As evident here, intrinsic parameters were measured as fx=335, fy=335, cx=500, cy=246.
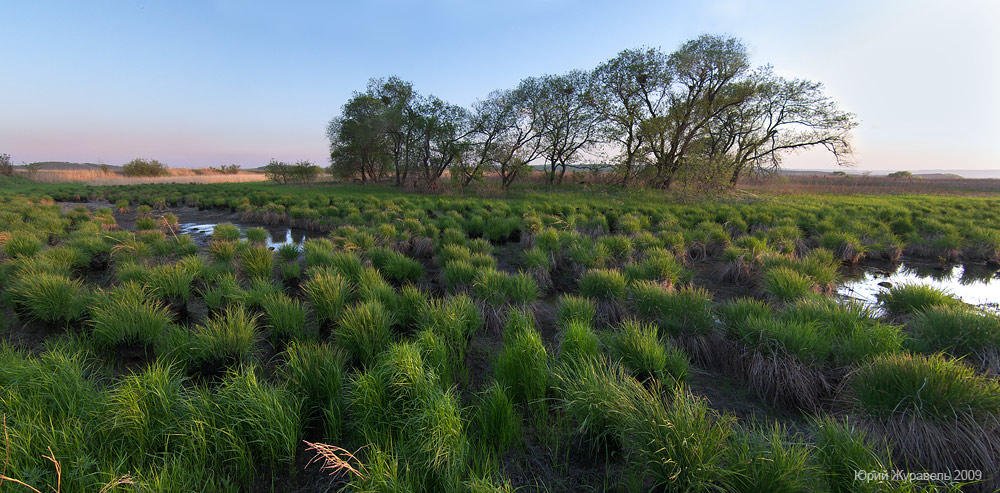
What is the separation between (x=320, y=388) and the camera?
264cm

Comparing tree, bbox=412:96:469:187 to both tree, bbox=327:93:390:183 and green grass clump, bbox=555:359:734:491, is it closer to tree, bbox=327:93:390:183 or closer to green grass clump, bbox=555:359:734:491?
tree, bbox=327:93:390:183

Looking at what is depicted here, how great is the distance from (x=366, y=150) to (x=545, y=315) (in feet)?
122

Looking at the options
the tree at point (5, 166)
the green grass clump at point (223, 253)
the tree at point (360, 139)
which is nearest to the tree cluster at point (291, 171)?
the tree at point (360, 139)

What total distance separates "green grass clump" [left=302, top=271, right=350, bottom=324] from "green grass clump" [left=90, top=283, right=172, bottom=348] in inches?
54.9

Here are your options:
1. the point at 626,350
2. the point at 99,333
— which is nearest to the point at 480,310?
the point at 626,350

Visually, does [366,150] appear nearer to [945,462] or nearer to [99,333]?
[99,333]

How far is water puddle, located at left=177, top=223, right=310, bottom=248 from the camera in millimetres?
10438

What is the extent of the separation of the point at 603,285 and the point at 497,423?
10.2 ft

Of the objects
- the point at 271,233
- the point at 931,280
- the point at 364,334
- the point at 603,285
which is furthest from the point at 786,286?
the point at 271,233

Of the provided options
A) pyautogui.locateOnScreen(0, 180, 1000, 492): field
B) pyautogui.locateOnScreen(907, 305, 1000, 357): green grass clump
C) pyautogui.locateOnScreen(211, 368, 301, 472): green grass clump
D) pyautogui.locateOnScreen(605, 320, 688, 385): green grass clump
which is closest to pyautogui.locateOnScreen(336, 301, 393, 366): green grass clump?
pyautogui.locateOnScreen(0, 180, 1000, 492): field

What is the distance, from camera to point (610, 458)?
2373 mm

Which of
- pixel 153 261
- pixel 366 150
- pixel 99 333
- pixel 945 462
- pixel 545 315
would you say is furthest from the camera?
pixel 366 150

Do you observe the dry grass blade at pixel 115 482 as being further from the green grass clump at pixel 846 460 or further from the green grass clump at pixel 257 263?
the green grass clump at pixel 257 263

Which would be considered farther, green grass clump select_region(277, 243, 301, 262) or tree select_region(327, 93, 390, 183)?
tree select_region(327, 93, 390, 183)
